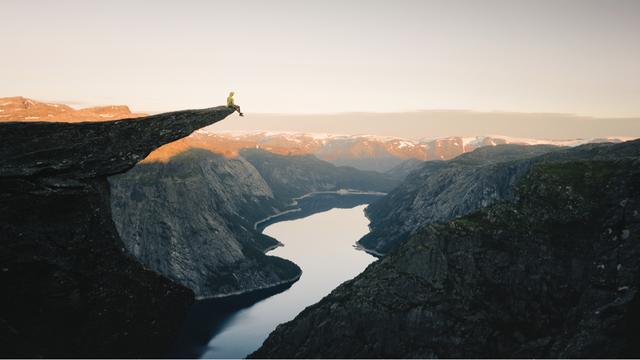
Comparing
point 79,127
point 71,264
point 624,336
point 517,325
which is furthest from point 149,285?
point 517,325

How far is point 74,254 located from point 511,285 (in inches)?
2716

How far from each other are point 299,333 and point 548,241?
1996 inches

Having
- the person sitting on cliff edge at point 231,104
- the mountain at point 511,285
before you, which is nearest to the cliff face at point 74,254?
the person sitting on cliff edge at point 231,104

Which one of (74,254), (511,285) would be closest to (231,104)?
(74,254)

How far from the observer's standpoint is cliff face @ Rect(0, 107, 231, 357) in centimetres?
2370

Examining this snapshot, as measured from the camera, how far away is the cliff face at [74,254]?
933 inches

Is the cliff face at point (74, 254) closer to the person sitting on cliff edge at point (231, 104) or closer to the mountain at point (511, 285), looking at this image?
the person sitting on cliff edge at point (231, 104)

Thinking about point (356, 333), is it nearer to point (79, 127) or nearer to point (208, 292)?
point (79, 127)

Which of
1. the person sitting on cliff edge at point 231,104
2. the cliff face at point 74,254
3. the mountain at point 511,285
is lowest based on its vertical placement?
the mountain at point 511,285

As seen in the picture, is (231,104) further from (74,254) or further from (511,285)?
(511,285)

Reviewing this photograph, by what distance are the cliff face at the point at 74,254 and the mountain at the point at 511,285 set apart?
164 feet

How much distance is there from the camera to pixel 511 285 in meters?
75.5

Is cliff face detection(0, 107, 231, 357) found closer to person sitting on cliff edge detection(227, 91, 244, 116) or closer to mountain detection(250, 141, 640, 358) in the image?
person sitting on cliff edge detection(227, 91, 244, 116)

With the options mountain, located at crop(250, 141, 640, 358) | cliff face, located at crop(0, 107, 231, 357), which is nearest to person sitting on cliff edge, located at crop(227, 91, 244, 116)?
cliff face, located at crop(0, 107, 231, 357)
